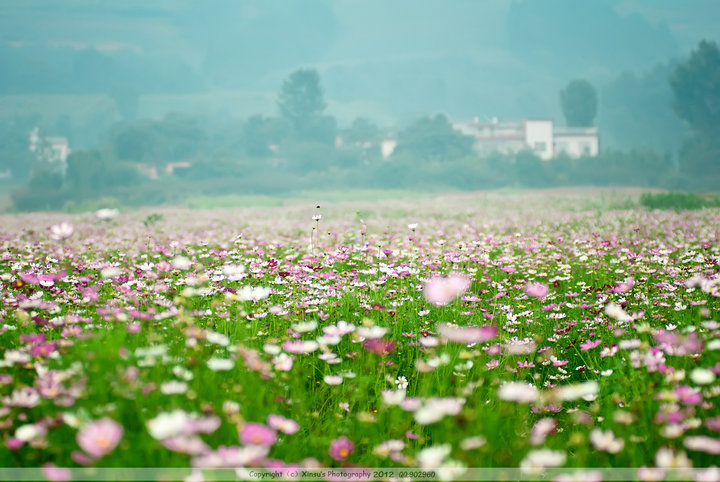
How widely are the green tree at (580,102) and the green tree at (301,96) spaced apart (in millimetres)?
35068

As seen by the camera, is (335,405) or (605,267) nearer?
(335,405)

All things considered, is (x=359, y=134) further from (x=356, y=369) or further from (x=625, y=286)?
(x=356, y=369)

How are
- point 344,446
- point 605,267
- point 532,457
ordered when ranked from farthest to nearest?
point 605,267, point 344,446, point 532,457

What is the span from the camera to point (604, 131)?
311 ft

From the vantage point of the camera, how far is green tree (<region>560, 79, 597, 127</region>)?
72875mm

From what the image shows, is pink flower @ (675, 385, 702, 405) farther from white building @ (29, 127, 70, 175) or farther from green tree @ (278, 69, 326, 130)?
green tree @ (278, 69, 326, 130)

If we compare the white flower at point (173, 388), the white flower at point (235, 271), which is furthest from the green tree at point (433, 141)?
the white flower at point (173, 388)

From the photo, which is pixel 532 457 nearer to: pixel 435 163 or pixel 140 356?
pixel 140 356

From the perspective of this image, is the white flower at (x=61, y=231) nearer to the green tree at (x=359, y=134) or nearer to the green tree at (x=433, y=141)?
the green tree at (x=433, y=141)

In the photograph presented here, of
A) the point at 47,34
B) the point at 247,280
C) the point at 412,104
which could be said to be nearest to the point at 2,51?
the point at 47,34

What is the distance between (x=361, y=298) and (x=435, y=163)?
167 ft

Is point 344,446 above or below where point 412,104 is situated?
below

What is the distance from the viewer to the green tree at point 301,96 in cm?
7688

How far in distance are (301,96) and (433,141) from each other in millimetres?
26989
